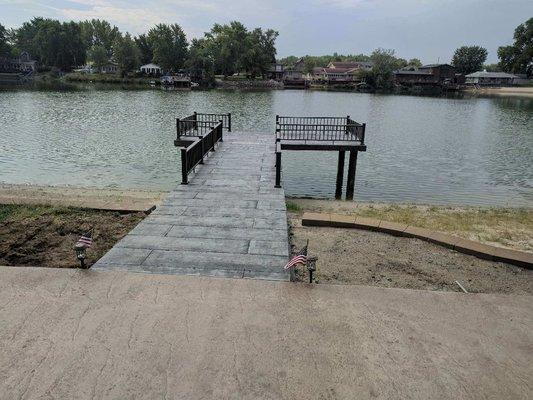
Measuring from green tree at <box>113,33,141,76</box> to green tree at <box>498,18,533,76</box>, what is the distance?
125208 millimetres

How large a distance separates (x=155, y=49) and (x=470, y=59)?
121632 millimetres

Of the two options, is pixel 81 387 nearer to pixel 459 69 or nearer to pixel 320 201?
pixel 320 201

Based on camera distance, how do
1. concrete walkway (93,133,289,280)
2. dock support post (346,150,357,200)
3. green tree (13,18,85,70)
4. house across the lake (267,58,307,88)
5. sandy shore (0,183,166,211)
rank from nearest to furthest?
concrete walkway (93,133,289,280) → sandy shore (0,183,166,211) → dock support post (346,150,357,200) → green tree (13,18,85,70) → house across the lake (267,58,307,88)

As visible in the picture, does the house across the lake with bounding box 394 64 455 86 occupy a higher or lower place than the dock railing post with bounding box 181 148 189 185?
higher

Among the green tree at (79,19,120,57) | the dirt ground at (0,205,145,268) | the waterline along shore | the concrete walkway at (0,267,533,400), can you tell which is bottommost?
the waterline along shore

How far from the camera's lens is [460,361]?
179 inches

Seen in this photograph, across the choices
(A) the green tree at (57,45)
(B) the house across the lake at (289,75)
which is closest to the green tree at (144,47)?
(A) the green tree at (57,45)

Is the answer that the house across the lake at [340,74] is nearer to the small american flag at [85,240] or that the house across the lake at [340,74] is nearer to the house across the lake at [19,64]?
the house across the lake at [19,64]

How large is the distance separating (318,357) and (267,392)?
82 cm

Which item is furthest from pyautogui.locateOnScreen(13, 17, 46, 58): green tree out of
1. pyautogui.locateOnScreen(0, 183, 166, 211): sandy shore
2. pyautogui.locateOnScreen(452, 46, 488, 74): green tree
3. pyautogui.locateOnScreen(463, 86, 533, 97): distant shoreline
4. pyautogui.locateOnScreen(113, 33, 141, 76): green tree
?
pyautogui.locateOnScreen(452, 46, 488, 74): green tree

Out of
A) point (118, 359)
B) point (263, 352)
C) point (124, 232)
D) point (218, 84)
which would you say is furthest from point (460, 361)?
point (218, 84)

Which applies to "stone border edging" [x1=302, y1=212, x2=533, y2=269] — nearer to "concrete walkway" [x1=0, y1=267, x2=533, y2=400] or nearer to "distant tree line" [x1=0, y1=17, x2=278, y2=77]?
"concrete walkway" [x1=0, y1=267, x2=533, y2=400]

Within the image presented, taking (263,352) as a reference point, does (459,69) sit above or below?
above

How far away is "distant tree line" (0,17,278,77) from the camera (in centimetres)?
11644
